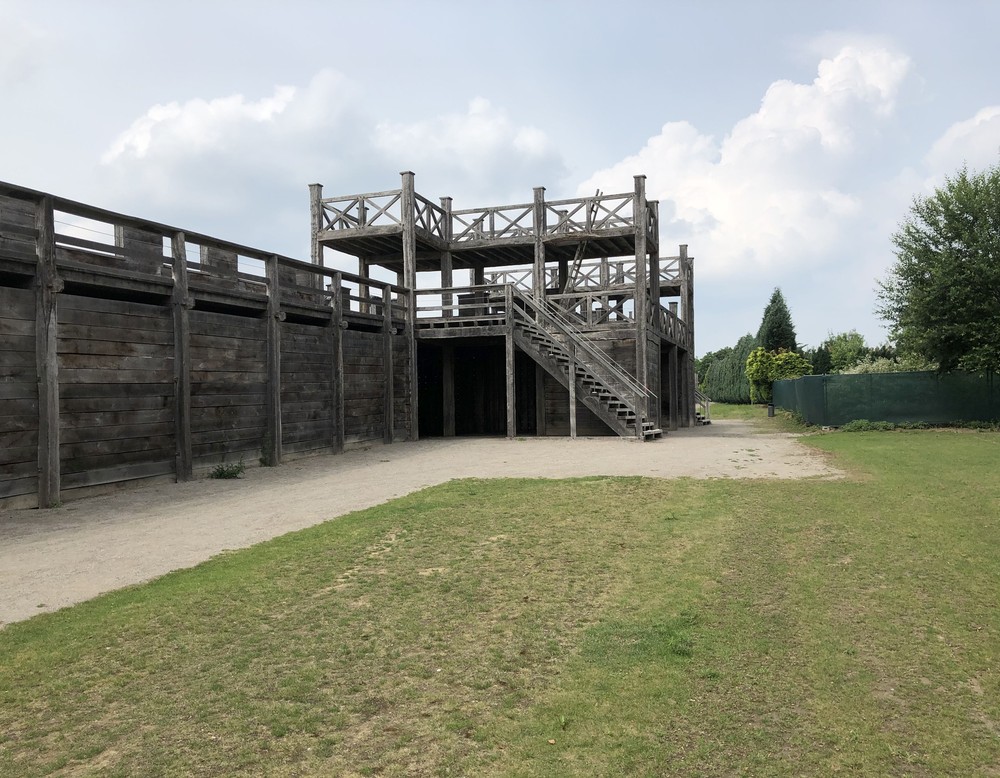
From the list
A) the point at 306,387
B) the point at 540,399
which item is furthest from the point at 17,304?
the point at 540,399

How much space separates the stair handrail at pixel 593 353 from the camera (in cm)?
1909

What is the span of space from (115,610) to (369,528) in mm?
2833

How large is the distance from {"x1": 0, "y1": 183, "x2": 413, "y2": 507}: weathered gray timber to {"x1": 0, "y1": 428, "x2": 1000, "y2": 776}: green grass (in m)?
4.83

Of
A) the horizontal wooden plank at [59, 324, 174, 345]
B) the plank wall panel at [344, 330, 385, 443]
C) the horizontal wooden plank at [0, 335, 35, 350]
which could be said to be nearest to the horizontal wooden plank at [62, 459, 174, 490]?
the horizontal wooden plank at [0, 335, 35, 350]

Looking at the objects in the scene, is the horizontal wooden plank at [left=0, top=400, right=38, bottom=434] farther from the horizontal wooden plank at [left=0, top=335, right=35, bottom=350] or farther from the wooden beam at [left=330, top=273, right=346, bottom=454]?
the wooden beam at [left=330, top=273, right=346, bottom=454]

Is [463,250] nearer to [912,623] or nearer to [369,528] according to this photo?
[369,528]

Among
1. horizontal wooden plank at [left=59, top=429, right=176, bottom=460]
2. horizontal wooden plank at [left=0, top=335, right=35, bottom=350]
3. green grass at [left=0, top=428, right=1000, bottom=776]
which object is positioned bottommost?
green grass at [left=0, top=428, right=1000, bottom=776]

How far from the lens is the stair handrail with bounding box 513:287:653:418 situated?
19.1 m

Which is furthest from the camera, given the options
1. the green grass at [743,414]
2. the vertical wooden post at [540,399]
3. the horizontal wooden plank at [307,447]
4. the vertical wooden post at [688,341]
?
the green grass at [743,414]

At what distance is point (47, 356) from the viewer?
9492 millimetres

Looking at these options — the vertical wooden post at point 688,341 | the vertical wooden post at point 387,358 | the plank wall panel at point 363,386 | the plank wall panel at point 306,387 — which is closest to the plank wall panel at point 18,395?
the plank wall panel at point 306,387

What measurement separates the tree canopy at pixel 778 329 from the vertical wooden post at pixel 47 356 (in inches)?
2061

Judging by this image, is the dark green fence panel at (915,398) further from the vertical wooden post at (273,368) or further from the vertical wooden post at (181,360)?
the vertical wooden post at (181,360)

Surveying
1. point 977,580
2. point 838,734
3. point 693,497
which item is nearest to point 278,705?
point 838,734
